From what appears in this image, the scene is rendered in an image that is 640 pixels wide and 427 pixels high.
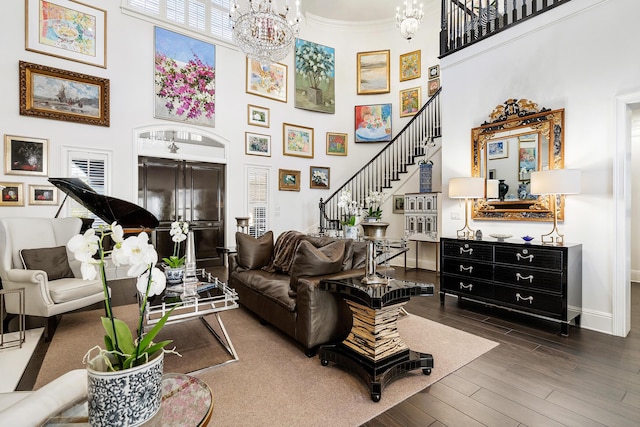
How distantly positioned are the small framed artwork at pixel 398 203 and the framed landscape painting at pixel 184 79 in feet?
14.7

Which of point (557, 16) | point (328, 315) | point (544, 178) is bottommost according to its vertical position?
point (328, 315)

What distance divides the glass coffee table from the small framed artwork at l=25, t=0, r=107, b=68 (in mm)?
4983

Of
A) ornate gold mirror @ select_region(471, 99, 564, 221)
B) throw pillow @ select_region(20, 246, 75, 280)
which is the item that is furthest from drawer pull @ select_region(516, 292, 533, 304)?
throw pillow @ select_region(20, 246, 75, 280)

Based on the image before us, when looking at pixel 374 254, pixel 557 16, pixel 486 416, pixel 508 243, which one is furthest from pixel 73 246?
pixel 557 16

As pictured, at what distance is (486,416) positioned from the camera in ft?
6.25

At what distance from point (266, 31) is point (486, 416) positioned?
5.15m

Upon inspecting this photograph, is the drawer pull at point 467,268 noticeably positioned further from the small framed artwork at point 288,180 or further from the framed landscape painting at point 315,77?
the framed landscape painting at point 315,77

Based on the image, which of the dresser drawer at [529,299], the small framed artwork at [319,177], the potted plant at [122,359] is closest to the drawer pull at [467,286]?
the dresser drawer at [529,299]

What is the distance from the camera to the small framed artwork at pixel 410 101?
830 centimetres

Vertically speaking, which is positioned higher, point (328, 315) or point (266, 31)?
point (266, 31)

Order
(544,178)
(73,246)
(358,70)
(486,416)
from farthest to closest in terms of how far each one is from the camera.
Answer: (358,70) < (544,178) < (486,416) < (73,246)

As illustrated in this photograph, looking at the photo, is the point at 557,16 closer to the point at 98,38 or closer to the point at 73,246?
the point at 73,246

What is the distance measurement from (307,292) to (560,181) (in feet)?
9.27

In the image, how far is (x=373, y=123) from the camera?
8.84m
